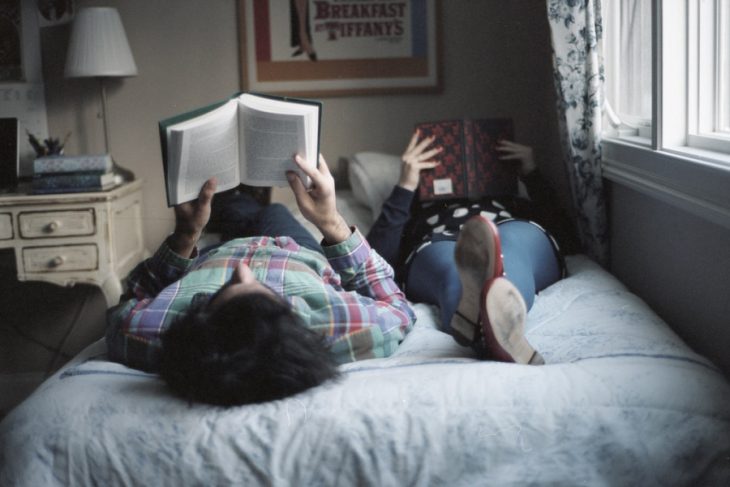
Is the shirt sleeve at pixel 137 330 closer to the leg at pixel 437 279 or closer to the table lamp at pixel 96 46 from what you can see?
Result: the leg at pixel 437 279

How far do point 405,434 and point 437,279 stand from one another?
2.19 feet

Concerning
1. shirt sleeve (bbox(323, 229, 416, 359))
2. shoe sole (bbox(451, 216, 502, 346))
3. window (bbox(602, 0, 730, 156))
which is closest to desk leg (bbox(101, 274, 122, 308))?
shirt sleeve (bbox(323, 229, 416, 359))

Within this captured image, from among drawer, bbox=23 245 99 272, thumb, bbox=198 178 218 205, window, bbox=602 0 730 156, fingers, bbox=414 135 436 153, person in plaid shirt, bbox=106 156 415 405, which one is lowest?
drawer, bbox=23 245 99 272

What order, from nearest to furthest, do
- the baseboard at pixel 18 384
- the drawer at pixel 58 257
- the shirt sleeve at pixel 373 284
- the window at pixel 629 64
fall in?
the shirt sleeve at pixel 373 284 < the window at pixel 629 64 < the drawer at pixel 58 257 < the baseboard at pixel 18 384

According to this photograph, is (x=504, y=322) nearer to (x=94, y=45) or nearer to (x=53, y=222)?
(x=53, y=222)

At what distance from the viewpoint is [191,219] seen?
1.53 m

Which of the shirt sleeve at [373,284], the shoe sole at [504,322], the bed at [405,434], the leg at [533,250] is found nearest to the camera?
the bed at [405,434]

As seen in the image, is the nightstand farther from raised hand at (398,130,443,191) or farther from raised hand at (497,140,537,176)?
raised hand at (497,140,537,176)

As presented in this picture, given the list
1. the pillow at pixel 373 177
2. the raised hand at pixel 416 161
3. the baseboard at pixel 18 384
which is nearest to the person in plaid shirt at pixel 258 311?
the raised hand at pixel 416 161

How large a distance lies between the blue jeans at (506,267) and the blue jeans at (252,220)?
32 cm

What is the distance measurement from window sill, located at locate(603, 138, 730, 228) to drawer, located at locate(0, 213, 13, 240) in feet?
5.68

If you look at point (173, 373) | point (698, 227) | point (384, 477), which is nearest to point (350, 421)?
point (384, 477)

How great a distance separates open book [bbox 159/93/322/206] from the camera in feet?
4.61

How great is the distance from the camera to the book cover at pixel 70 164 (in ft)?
7.74
